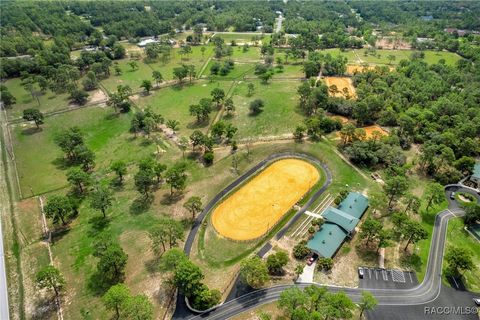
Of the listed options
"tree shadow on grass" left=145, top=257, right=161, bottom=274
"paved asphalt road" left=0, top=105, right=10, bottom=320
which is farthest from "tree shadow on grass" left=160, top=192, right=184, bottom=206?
"paved asphalt road" left=0, top=105, right=10, bottom=320

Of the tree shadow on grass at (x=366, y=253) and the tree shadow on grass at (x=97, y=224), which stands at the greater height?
the tree shadow on grass at (x=366, y=253)

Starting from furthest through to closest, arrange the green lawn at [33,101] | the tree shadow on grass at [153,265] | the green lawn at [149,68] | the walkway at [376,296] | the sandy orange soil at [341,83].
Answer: the green lawn at [149,68]
the sandy orange soil at [341,83]
the green lawn at [33,101]
the tree shadow on grass at [153,265]
the walkway at [376,296]

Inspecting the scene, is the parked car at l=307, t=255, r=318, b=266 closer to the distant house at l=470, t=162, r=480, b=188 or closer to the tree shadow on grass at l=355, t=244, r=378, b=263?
the tree shadow on grass at l=355, t=244, r=378, b=263

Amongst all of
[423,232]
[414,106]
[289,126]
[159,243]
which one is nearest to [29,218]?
[159,243]

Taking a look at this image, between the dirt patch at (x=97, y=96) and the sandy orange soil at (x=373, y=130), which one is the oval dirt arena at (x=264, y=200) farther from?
the dirt patch at (x=97, y=96)

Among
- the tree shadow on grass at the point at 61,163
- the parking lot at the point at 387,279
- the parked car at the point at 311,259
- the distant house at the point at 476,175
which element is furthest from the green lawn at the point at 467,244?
the tree shadow on grass at the point at 61,163
